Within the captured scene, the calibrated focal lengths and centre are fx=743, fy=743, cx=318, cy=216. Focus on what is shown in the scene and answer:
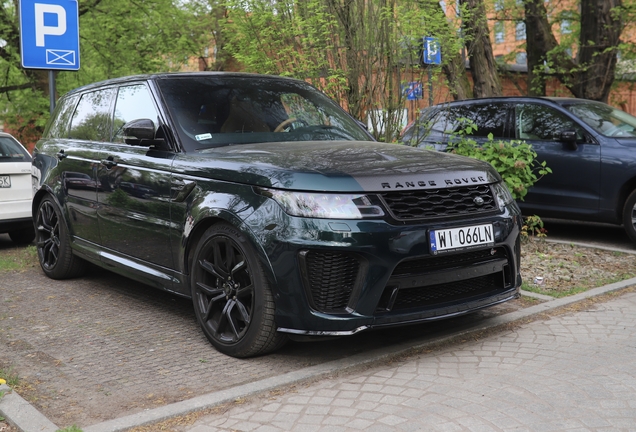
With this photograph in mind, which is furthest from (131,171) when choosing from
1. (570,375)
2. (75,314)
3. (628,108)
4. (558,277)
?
(628,108)

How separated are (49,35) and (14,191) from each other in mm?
1945

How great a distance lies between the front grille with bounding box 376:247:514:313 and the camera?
4207mm

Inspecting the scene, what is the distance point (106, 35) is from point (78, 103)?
1094 cm

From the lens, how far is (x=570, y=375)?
409 cm

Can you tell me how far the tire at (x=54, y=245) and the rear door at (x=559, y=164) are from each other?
5401 mm

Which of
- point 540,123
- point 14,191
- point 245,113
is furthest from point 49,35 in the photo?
point 540,123

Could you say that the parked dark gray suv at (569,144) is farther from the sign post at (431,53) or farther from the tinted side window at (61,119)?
the tinted side window at (61,119)

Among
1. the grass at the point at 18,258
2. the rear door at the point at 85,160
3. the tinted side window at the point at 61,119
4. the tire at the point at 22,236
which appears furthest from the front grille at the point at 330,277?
the tire at the point at 22,236

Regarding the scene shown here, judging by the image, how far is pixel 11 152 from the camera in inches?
361

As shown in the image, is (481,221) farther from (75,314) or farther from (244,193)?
(75,314)

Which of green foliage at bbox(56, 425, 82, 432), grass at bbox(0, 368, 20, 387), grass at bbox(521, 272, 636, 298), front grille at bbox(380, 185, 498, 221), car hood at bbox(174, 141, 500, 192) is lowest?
grass at bbox(0, 368, 20, 387)

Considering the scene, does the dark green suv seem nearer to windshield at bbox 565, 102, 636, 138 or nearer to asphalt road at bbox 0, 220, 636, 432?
asphalt road at bbox 0, 220, 636, 432

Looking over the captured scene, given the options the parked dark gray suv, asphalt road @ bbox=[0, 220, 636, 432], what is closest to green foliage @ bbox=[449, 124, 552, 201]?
the parked dark gray suv

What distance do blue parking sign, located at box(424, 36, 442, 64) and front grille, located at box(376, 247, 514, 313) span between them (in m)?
3.80
